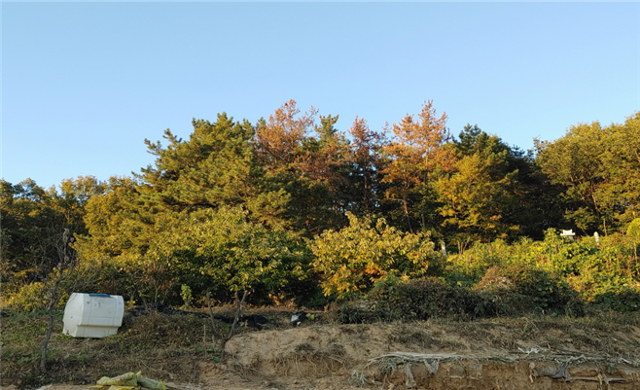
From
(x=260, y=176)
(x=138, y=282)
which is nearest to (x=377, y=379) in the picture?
(x=138, y=282)

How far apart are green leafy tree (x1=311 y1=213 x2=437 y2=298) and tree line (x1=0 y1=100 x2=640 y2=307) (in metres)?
0.04

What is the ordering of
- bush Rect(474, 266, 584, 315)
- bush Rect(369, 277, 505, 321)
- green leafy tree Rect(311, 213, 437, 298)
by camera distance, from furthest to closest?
green leafy tree Rect(311, 213, 437, 298)
bush Rect(474, 266, 584, 315)
bush Rect(369, 277, 505, 321)

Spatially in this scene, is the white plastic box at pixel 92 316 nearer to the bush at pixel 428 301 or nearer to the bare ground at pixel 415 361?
the bare ground at pixel 415 361

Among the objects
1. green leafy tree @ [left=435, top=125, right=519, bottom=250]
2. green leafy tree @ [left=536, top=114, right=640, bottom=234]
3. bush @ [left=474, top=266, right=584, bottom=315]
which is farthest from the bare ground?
green leafy tree @ [left=536, top=114, right=640, bottom=234]

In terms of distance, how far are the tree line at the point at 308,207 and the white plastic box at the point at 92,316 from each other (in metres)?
3.77

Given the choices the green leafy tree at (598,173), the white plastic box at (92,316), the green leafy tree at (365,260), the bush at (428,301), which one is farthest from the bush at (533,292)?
the green leafy tree at (598,173)

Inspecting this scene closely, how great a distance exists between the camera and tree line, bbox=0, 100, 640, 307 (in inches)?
484

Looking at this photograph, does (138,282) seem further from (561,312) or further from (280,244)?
(561,312)

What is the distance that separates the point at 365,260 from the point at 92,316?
667 cm

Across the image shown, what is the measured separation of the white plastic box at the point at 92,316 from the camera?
7191mm

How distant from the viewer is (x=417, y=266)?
12422 mm

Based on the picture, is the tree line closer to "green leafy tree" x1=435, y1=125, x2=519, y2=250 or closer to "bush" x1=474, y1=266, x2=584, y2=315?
"green leafy tree" x1=435, y1=125, x2=519, y2=250

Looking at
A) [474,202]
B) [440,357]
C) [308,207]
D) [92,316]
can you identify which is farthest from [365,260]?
[474,202]

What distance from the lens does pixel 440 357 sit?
6.73m
